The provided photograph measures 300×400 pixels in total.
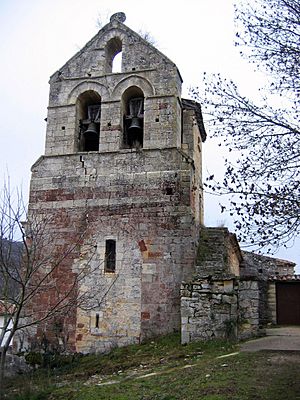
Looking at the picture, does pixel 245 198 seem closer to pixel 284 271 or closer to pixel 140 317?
pixel 140 317

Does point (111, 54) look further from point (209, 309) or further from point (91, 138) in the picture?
point (209, 309)

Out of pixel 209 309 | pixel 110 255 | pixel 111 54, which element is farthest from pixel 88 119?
pixel 209 309

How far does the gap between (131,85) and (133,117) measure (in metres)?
1.00

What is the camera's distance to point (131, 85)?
15.0 meters

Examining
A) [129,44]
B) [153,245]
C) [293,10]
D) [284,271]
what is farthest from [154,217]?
[284,271]

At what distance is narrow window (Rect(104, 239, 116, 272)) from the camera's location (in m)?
13.5

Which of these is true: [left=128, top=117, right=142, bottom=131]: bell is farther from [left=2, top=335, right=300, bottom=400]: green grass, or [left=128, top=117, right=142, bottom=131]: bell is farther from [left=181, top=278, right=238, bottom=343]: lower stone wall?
[left=2, top=335, right=300, bottom=400]: green grass

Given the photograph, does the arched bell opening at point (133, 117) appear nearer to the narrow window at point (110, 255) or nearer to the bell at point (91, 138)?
the bell at point (91, 138)

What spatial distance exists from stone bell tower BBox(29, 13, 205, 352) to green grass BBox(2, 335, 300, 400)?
111cm

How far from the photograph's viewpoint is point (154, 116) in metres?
14.5

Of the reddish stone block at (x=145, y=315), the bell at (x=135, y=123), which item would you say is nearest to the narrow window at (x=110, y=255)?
the reddish stone block at (x=145, y=315)

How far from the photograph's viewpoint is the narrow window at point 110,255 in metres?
13.5

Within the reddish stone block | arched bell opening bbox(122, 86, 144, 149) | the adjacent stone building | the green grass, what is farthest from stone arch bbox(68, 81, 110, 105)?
the green grass

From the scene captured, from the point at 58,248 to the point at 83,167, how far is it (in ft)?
8.15
